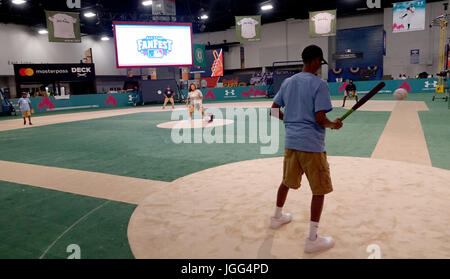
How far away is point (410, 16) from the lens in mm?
20438

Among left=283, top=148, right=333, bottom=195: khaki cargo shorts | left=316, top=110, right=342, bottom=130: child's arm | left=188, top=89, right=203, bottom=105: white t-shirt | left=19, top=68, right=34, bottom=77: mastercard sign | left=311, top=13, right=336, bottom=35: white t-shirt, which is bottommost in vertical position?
left=283, top=148, right=333, bottom=195: khaki cargo shorts

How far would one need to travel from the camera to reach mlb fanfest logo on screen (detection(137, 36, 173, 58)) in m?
23.9

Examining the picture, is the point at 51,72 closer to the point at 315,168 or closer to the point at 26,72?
the point at 26,72

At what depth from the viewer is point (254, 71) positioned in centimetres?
4141

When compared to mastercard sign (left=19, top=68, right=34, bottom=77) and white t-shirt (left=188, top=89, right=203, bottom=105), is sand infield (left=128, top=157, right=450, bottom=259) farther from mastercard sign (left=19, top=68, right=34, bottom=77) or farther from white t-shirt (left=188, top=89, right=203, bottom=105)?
mastercard sign (left=19, top=68, right=34, bottom=77)

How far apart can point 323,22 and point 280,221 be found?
20938mm

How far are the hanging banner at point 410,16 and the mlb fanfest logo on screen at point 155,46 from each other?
16.3 metres

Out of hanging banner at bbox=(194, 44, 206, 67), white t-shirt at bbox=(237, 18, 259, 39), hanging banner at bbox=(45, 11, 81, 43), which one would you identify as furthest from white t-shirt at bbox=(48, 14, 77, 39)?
hanging banner at bbox=(194, 44, 206, 67)

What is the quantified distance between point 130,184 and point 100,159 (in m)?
2.52

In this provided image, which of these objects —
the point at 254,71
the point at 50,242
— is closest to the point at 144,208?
the point at 50,242

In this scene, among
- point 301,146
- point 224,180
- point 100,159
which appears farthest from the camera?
point 100,159

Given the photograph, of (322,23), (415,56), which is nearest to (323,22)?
(322,23)

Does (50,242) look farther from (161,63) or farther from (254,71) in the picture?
(254,71)
